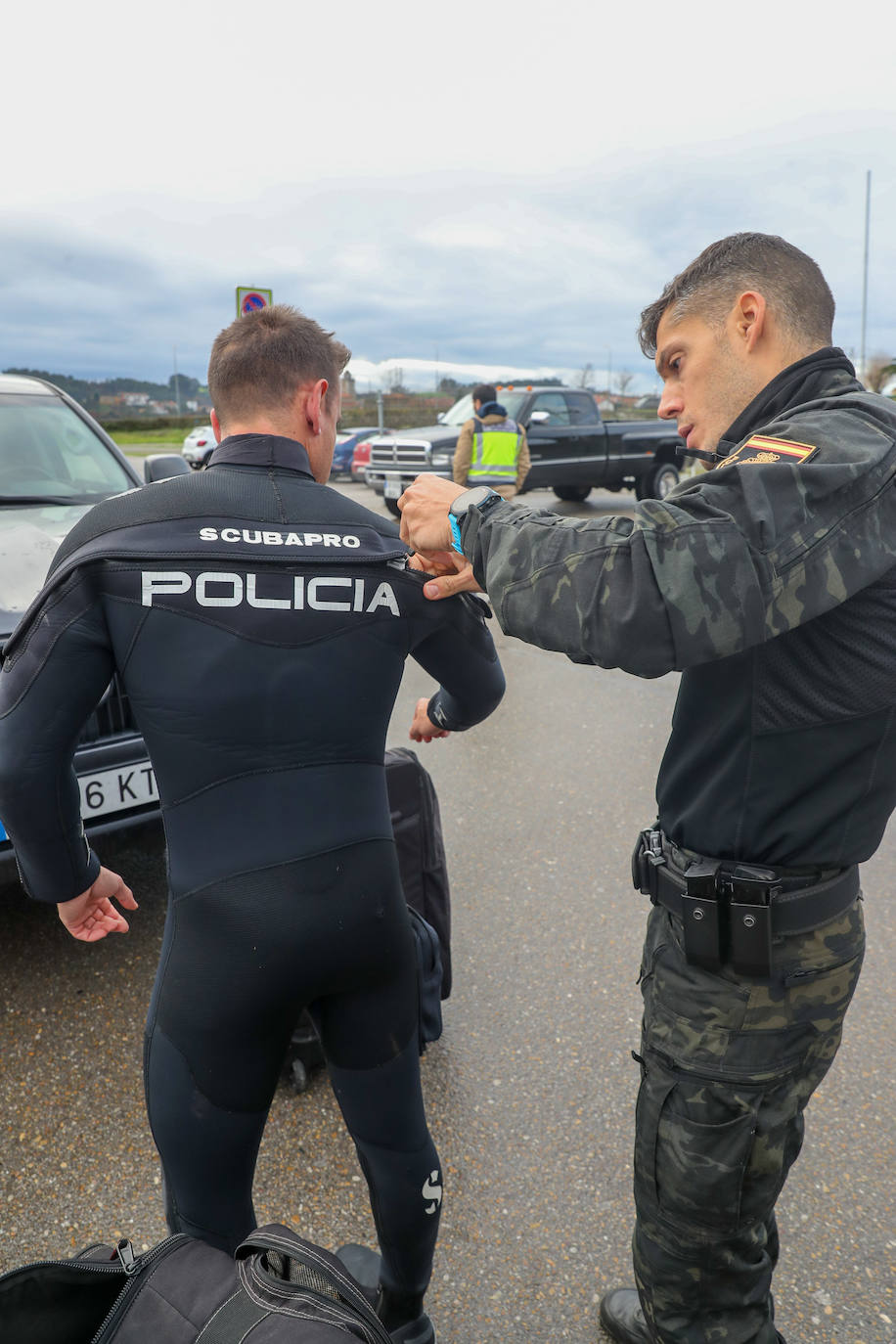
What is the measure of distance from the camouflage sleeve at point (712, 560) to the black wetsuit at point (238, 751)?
43cm

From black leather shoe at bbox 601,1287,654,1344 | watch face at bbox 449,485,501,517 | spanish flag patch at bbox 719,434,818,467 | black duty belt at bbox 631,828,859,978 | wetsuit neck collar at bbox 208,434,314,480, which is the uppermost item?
wetsuit neck collar at bbox 208,434,314,480

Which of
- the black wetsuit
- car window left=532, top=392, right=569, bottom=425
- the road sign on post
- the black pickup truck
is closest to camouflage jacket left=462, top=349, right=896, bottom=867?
the black wetsuit

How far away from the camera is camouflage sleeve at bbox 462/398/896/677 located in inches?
49.3

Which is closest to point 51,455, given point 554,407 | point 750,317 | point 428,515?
point 428,515

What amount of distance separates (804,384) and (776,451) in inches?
10.9

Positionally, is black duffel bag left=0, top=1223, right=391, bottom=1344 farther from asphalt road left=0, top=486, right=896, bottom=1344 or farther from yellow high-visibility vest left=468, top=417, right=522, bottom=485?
yellow high-visibility vest left=468, top=417, right=522, bottom=485

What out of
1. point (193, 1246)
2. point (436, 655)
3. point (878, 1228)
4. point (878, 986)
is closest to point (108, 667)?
point (436, 655)

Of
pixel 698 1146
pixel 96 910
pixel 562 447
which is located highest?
pixel 562 447

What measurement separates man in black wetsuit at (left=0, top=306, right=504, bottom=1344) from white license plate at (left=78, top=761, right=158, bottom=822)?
1.33m

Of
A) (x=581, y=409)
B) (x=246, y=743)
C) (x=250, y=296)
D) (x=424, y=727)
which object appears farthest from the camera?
(x=581, y=409)

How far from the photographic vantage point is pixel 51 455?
468 centimetres

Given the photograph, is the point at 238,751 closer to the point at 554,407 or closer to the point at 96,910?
the point at 96,910

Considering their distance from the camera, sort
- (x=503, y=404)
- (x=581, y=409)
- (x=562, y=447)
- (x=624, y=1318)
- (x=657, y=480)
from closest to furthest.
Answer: (x=624, y=1318)
(x=503, y=404)
(x=562, y=447)
(x=581, y=409)
(x=657, y=480)

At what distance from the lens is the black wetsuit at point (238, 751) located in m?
1.59
